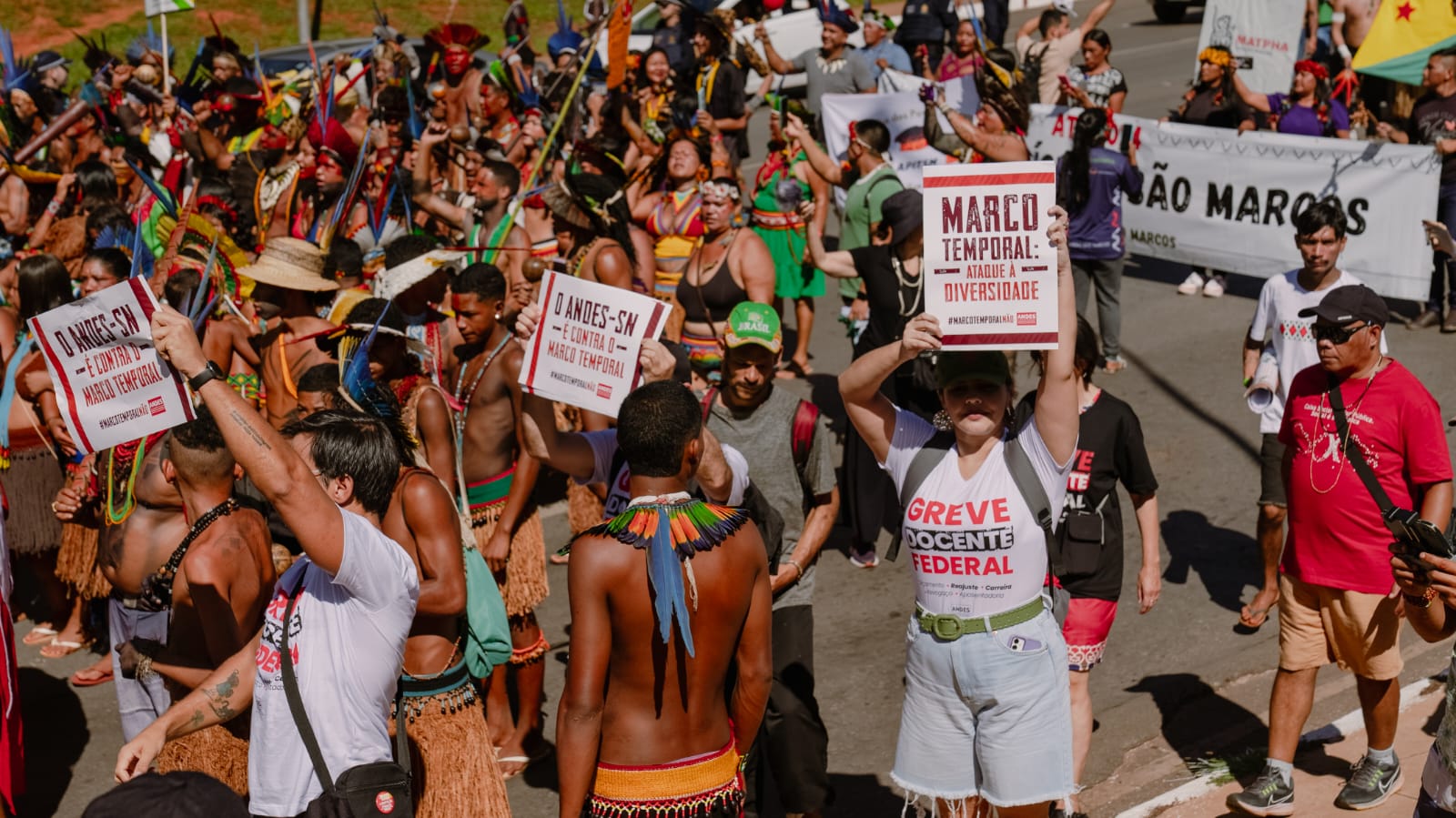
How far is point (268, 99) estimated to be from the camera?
14.4 m

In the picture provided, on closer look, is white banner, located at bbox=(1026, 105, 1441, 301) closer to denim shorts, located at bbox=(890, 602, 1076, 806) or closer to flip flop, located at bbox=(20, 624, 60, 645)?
denim shorts, located at bbox=(890, 602, 1076, 806)

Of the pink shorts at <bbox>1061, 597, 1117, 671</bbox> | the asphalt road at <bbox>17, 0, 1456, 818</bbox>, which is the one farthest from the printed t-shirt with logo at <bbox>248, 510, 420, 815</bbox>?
the pink shorts at <bbox>1061, 597, 1117, 671</bbox>

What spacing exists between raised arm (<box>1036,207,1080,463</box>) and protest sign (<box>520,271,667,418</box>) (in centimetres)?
130

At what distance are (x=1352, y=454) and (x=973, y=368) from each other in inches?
78.5

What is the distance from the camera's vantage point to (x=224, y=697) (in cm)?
410

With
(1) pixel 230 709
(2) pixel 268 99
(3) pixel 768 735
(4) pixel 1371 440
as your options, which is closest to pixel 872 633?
(3) pixel 768 735

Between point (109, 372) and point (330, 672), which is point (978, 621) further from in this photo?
point (109, 372)

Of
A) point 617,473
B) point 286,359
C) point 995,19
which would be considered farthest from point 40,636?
point 995,19

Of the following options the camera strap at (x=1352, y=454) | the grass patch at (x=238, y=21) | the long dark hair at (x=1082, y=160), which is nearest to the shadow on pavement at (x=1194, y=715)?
the camera strap at (x=1352, y=454)

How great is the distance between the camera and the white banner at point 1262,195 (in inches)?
437

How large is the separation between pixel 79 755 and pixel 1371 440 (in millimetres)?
5734

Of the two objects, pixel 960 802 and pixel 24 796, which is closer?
pixel 960 802

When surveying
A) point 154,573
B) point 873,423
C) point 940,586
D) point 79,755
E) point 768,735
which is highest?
point 873,423

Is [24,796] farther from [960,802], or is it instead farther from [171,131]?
[171,131]
